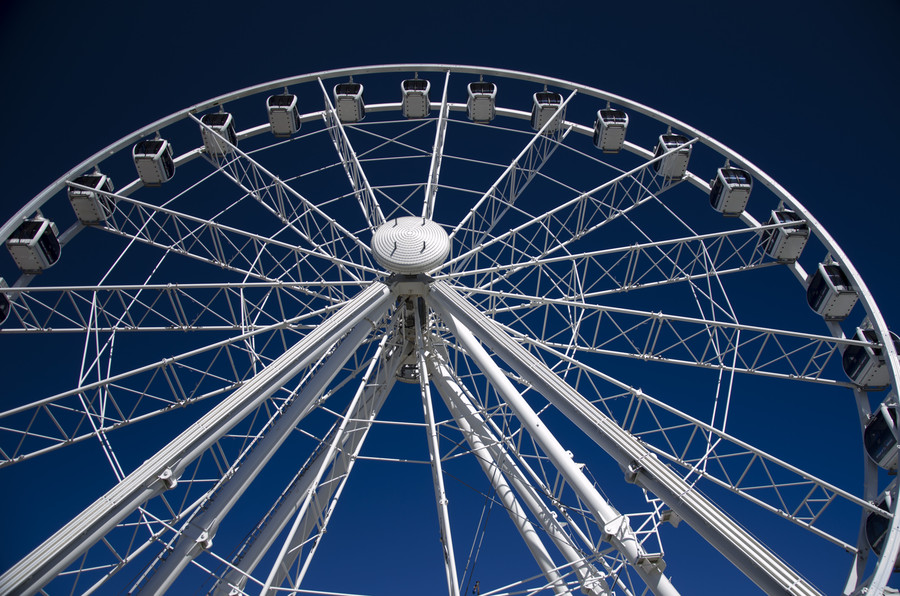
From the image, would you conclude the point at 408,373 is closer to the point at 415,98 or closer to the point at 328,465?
the point at 328,465

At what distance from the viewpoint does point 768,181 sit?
17984mm

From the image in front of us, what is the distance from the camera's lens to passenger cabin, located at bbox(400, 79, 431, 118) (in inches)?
872

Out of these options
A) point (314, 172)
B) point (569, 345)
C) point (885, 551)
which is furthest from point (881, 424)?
point (314, 172)

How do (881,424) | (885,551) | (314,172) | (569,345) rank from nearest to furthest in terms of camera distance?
1. (885,551)
2. (881,424)
3. (569,345)
4. (314,172)

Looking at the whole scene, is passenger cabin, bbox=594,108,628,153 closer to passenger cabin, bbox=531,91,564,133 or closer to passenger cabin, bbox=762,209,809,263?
passenger cabin, bbox=531,91,564,133

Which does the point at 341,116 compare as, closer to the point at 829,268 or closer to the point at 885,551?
the point at 829,268

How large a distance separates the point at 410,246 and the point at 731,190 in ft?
31.9

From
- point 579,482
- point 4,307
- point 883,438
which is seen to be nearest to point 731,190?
point 883,438

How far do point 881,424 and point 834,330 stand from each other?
3677 mm

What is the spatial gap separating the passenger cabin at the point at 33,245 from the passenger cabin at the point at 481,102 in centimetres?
1266

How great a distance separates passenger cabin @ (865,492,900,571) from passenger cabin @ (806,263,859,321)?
501 cm

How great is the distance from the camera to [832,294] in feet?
53.8

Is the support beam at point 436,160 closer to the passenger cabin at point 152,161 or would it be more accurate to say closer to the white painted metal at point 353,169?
the white painted metal at point 353,169

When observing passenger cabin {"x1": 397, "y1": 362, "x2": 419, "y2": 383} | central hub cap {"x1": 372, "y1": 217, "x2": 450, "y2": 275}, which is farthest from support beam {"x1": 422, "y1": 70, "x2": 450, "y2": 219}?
passenger cabin {"x1": 397, "y1": 362, "x2": 419, "y2": 383}
